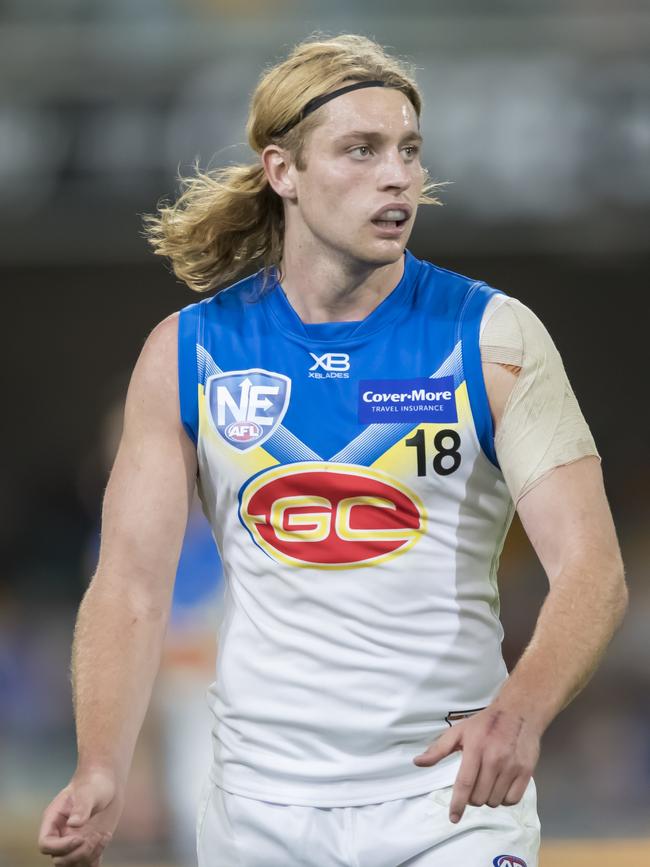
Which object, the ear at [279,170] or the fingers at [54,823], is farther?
the ear at [279,170]

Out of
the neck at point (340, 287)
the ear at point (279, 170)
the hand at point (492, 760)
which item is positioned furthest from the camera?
the ear at point (279, 170)

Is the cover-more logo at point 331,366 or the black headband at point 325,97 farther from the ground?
the black headband at point 325,97

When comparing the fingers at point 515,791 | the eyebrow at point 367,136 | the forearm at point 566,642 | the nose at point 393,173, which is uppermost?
the eyebrow at point 367,136

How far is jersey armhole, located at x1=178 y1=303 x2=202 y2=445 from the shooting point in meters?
3.09

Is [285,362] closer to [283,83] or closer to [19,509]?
[283,83]

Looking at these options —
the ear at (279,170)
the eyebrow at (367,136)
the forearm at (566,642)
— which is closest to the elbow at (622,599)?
the forearm at (566,642)

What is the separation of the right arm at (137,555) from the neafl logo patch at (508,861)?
73 centimetres

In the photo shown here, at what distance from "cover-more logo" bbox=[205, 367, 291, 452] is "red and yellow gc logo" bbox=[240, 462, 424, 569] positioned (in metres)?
0.11

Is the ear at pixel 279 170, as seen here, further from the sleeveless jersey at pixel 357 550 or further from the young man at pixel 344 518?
the sleeveless jersey at pixel 357 550

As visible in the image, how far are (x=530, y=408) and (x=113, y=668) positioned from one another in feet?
3.13

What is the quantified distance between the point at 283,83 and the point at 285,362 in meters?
0.62

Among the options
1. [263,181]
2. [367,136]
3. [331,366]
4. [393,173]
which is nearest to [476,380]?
[331,366]

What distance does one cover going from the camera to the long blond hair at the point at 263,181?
3.18 metres

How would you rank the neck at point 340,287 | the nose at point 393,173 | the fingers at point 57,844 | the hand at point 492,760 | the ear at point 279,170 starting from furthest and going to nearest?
the ear at point 279,170 → the neck at point 340,287 → the nose at point 393,173 → the fingers at point 57,844 → the hand at point 492,760
